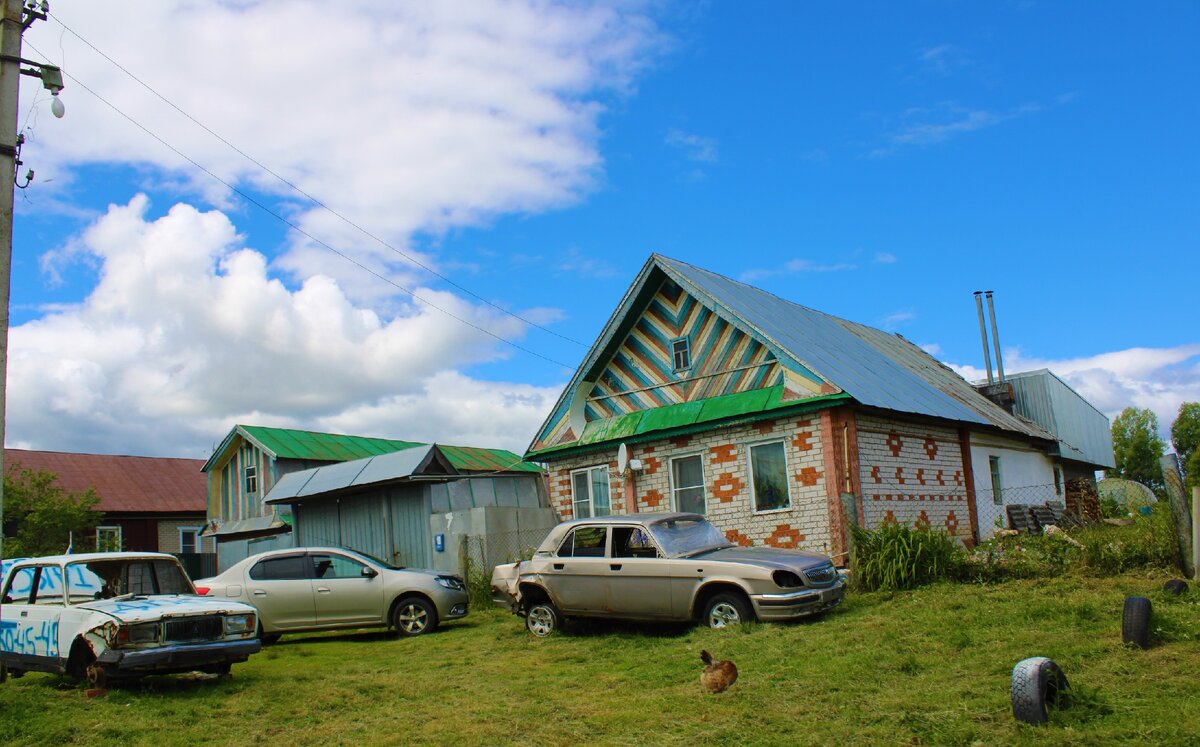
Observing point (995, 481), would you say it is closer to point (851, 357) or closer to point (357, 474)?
point (851, 357)

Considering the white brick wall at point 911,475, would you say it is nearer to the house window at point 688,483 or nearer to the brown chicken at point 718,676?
the house window at point 688,483

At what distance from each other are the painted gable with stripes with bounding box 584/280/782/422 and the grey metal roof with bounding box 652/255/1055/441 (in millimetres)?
476

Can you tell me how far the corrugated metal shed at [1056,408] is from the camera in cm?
2516

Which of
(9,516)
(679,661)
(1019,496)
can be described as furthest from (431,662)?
(9,516)

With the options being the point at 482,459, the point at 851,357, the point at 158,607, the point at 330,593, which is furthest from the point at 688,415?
the point at 482,459

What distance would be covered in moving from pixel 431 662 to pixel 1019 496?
14855 mm

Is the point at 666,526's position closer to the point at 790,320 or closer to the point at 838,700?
the point at 838,700

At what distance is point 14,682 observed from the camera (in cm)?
1039

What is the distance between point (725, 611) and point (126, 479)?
104 feet

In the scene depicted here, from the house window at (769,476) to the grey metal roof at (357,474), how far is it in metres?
6.31

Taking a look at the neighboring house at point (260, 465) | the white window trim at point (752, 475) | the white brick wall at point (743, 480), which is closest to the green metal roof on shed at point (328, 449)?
the neighboring house at point (260, 465)

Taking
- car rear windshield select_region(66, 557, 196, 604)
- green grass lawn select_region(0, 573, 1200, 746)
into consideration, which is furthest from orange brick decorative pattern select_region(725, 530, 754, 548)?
car rear windshield select_region(66, 557, 196, 604)

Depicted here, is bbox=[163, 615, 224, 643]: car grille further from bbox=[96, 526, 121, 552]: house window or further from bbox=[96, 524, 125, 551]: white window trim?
bbox=[96, 524, 125, 551]: white window trim

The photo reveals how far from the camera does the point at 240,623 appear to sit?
10047 mm
